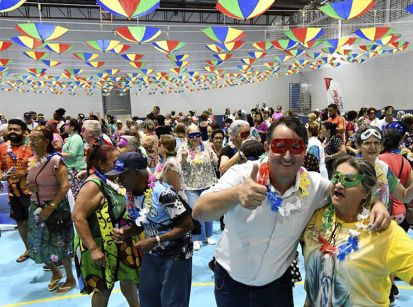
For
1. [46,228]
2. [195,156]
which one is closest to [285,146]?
[46,228]

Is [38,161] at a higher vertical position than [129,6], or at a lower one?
lower

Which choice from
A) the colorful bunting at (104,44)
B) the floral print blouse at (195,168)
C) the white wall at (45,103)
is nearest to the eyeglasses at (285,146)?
the floral print blouse at (195,168)

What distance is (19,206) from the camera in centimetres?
407

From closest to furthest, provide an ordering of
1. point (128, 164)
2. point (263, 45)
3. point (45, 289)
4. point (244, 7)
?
point (128, 164) → point (45, 289) → point (244, 7) → point (263, 45)

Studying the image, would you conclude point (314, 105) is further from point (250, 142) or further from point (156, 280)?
point (156, 280)

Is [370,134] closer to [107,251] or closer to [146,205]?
[146,205]

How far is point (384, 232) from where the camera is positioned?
1.38m

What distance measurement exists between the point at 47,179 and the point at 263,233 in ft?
8.57

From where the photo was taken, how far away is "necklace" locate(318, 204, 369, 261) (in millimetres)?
1398

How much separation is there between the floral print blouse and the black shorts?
1.90 meters

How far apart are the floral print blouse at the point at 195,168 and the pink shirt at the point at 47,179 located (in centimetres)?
151

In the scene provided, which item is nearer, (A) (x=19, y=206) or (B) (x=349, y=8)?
(A) (x=19, y=206)

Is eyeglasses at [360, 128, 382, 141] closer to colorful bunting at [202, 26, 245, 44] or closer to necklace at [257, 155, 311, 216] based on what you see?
necklace at [257, 155, 311, 216]

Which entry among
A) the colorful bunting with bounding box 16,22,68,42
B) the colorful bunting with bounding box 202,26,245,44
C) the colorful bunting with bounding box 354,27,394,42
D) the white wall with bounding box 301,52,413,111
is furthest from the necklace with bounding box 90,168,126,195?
the white wall with bounding box 301,52,413,111
